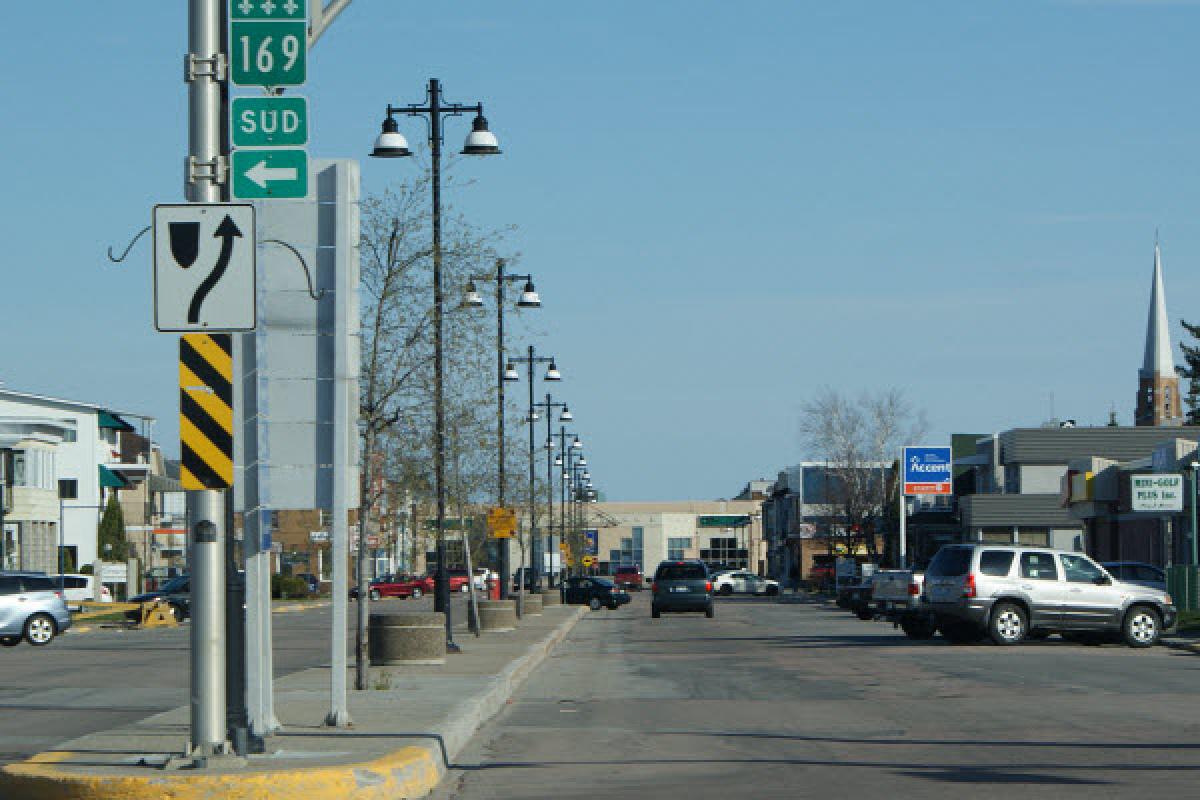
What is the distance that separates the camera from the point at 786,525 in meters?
147

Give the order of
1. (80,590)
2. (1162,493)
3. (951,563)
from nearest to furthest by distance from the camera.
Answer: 1. (951,563)
2. (1162,493)
3. (80,590)

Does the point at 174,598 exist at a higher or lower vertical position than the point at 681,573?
lower

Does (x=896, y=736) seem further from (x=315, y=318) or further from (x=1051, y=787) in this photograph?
(x=315, y=318)

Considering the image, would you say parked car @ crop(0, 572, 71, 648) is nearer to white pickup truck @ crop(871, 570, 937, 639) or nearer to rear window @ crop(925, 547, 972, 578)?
white pickup truck @ crop(871, 570, 937, 639)

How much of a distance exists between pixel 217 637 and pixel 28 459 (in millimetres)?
69213

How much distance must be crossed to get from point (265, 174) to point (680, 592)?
44002 millimetres

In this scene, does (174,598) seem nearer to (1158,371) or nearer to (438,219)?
(438,219)

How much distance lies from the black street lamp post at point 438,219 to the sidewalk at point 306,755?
5891 mm

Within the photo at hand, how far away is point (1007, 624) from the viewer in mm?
32000

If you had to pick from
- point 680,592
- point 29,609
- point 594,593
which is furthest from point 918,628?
point 594,593

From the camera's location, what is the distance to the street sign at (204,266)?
34.9 feet

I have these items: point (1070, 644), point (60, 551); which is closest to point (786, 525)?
point (60, 551)

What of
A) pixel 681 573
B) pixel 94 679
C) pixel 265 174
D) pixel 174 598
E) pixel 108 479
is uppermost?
pixel 265 174

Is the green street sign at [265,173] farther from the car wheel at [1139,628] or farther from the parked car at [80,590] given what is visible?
the parked car at [80,590]
